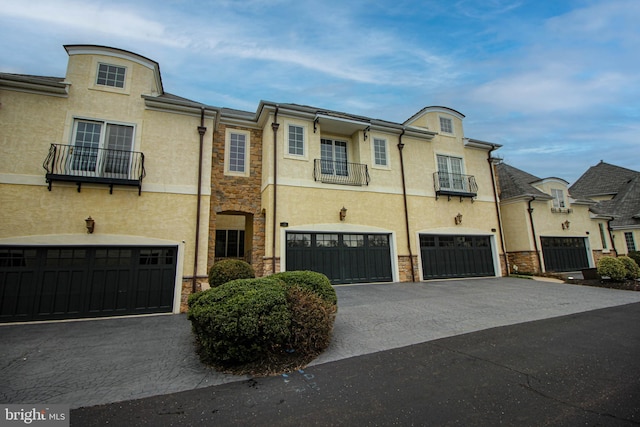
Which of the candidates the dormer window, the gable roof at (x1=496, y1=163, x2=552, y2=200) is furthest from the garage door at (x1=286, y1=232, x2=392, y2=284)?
the dormer window

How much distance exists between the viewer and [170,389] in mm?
3588

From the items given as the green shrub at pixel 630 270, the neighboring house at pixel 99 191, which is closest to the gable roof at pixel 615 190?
the green shrub at pixel 630 270

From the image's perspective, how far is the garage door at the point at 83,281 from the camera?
751 centimetres

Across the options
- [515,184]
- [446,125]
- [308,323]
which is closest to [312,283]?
[308,323]

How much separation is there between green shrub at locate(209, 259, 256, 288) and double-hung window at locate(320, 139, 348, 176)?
557 centimetres

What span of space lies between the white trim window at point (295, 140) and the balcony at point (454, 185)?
23.1 ft

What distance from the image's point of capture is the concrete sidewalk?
3.76 m

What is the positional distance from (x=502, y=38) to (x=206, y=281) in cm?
1270

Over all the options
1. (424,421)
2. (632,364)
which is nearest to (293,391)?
(424,421)

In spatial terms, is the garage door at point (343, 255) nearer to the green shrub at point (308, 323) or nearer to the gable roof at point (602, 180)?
the green shrub at point (308, 323)

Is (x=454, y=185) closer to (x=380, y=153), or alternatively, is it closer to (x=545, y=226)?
(x=380, y=153)

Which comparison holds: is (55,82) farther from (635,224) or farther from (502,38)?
(635,224)

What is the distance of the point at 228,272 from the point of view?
Answer: 7738mm

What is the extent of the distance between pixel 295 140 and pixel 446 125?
8.77 metres
